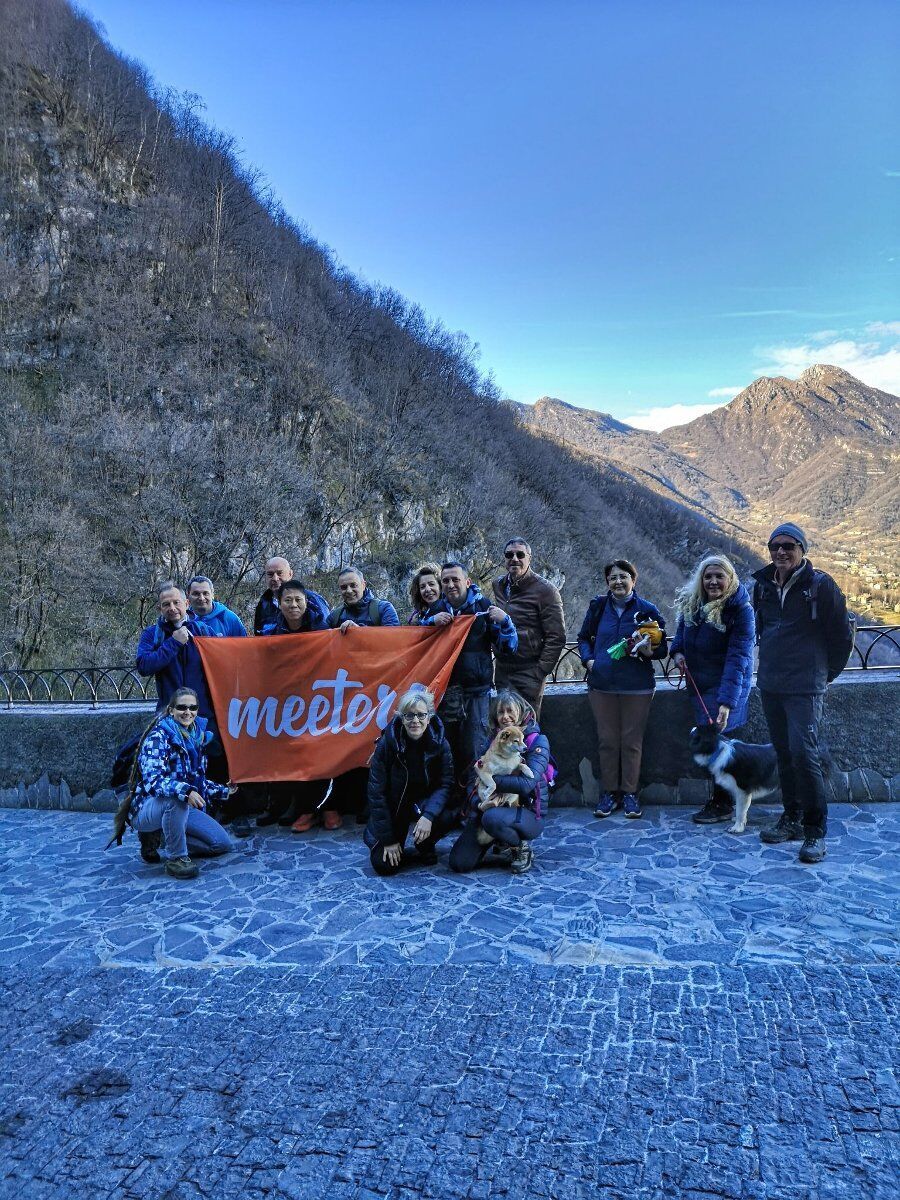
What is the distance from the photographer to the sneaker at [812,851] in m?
4.97

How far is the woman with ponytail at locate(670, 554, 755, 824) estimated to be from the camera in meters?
5.75

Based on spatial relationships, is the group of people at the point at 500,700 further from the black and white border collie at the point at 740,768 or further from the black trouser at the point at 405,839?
the black and white border collie at the point at 740,768

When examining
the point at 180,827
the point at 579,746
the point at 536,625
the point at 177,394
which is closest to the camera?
the point at 180,827

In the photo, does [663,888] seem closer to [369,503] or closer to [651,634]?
[651,634]

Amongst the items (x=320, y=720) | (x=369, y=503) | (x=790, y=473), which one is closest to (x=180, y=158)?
(x=369, y=503)

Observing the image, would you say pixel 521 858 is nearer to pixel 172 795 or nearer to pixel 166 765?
pixel 172 795

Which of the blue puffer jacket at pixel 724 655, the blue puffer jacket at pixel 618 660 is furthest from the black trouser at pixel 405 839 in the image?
Result: the blue puffer jacket at pixel 724 655

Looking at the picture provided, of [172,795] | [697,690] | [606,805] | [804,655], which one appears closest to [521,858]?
[606,805]

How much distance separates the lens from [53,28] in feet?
154

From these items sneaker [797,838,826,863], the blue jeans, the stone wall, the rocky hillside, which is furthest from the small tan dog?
the rocky hillside

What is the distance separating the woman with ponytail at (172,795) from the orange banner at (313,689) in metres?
0.81

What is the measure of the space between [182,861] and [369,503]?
3686 centimetres

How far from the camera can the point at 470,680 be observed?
611 cm

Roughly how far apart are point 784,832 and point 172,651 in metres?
5.13
